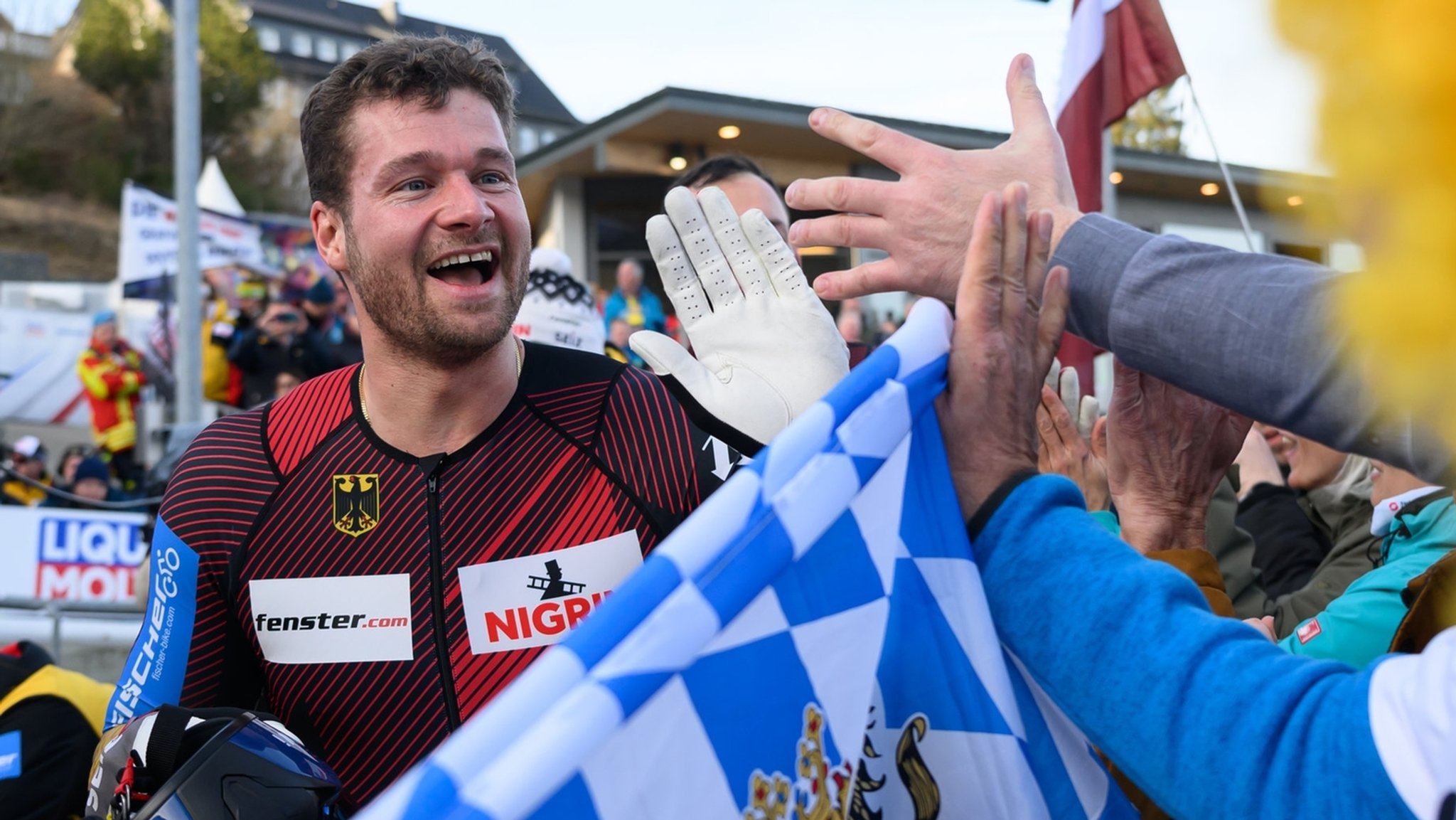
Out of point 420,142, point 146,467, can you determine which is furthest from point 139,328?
point 420,142

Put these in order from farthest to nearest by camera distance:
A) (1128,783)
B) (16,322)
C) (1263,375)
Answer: (16,322) < (1128,783) < (1263,375)

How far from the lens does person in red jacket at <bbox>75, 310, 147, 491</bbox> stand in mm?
11930

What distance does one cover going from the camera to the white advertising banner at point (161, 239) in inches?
473

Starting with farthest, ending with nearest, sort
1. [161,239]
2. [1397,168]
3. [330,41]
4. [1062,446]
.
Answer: [330,41] → [161,239] → [1062,446] → [1397,168]

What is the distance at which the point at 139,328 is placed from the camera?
673 inches

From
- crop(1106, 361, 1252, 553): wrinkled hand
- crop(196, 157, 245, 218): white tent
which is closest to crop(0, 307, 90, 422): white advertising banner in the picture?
crop(196, 157, 245, 218): white tent

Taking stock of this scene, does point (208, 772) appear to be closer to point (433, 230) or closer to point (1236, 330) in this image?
point (433, 230)

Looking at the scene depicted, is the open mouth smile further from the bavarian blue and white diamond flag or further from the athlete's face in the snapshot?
the bavarian blue and white diamond flag

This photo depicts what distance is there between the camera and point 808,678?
3.94 feet

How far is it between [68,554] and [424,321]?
22.0 feet

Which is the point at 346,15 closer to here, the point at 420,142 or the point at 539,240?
the point at 539,240

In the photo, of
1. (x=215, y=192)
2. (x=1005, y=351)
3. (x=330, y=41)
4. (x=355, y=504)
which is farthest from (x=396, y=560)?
(x=330, y=41)

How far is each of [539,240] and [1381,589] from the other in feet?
53.3

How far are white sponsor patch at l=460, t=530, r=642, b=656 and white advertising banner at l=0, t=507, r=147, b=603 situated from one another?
20.5 ft
